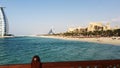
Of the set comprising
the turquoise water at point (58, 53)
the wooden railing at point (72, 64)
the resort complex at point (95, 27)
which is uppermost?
the resort complex at point (95, 27)

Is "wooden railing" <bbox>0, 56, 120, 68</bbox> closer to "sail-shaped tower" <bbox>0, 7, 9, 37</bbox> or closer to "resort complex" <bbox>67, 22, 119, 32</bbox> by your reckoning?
"resort complex" <bbox>67, 22, 119, 32</bbox>

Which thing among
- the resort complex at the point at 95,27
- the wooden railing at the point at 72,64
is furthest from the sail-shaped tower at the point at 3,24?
the wooden railing at the point at 72,64

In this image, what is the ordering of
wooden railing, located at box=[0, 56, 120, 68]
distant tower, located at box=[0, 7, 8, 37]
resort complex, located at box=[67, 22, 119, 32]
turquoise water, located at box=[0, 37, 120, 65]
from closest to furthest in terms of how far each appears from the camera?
wooden railing, located at box=[0, 56, 120, 68] → turquoise water, located at box=[0, 37, 120, 65] → resort complex, located at box=[67, 22, 119, 32] → distant tower, located at box=[0, 7, 8, 37]

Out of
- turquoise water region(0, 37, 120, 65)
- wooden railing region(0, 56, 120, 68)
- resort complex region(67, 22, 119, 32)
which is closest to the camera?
wooden railing region(0, 56, 120, 68)

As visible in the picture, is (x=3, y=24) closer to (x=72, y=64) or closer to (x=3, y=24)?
(x=3, y=24)

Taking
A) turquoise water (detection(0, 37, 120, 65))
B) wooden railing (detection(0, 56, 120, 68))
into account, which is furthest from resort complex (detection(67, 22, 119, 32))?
wooden railing (detection(0, 56, 120, 68))

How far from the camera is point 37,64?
11.0 ft

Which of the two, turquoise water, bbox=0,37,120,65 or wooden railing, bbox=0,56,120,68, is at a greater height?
wooden railing, bbox=0,56,120,68

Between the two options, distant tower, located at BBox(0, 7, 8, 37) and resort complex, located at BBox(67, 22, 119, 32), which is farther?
distant tower, located at BBox(0, 7, 8, 37)

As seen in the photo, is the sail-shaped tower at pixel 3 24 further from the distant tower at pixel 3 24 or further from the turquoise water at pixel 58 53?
the turquoise water at pixel 58 53

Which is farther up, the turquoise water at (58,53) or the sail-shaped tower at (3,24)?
the sail-shaped tower at (3,24)

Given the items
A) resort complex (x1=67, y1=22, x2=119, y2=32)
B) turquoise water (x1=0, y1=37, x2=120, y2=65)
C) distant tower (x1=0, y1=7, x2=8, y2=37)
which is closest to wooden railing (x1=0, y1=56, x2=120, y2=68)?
A: turquoise water (x1=0, y1=37, x2=120, y2=65)

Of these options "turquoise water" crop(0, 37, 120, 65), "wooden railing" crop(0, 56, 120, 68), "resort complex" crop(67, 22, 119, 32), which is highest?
"resort complex" crop(67, 22, 119, 32)

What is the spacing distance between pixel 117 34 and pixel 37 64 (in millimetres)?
88652
